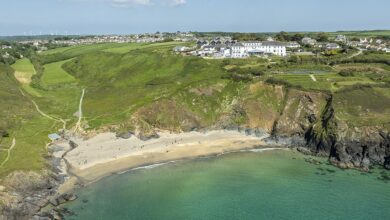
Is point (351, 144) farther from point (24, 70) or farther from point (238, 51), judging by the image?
point (24, 70)

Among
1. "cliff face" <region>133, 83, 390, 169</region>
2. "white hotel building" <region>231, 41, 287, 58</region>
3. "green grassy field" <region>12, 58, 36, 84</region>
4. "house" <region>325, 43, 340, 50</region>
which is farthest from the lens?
"house" <region>325, 43, 340, 50</region>

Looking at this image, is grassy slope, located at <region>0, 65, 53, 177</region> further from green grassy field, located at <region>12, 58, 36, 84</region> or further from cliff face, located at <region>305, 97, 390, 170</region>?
cliff face, located at <region>305, 97, 390, 170</region>

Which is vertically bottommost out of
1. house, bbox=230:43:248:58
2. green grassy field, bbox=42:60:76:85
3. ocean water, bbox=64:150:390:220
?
ocean water, bbox=64:150:390:220

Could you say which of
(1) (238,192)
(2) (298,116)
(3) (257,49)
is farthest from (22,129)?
(3) (257,49)

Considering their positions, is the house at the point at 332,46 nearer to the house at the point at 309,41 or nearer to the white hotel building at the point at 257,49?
the house at the point at 309,41

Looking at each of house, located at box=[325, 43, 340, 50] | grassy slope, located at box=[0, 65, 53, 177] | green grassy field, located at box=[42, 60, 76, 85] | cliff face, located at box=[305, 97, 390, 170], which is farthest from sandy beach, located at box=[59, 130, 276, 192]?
house, located at box=[325, 43, 340, 50]

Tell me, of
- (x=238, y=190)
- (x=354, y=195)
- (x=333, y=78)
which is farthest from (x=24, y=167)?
(x=333, y=78)

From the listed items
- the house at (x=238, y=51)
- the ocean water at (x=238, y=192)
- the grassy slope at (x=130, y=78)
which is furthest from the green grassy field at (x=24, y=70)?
the ocean water at (x=238, y=192)
